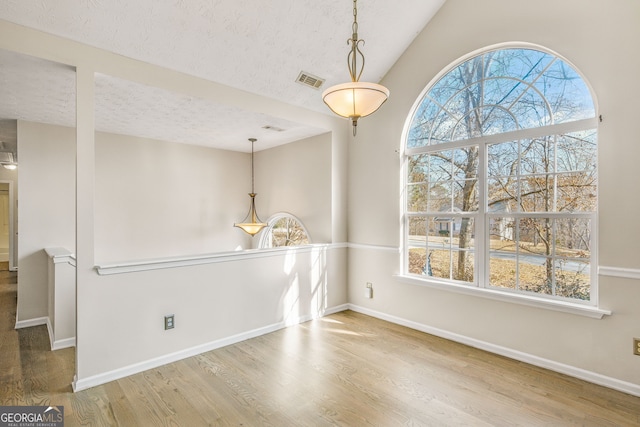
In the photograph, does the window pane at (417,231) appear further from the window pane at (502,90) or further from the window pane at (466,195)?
the window pane at (502,90)

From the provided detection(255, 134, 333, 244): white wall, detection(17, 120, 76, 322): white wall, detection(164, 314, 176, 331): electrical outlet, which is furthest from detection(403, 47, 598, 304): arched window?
detection(17, 120, 76, 322): white wall

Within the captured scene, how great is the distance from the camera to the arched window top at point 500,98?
2828 millimetres

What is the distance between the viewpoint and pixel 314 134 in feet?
15.2

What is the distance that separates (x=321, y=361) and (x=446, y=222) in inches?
77.0

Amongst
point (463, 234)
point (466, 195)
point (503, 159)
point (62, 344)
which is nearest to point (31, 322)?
point (62, 344)

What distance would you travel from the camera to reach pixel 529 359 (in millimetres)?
2949

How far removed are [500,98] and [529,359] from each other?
2.46m

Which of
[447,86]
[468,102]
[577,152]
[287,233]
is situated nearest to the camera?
[577,152]

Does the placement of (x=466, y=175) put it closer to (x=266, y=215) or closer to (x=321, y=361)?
(x=321, y=361)

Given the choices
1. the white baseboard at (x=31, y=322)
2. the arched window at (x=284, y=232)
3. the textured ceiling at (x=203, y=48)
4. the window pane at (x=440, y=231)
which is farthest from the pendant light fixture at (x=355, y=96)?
the white baseboard at (x=31, y=322)
